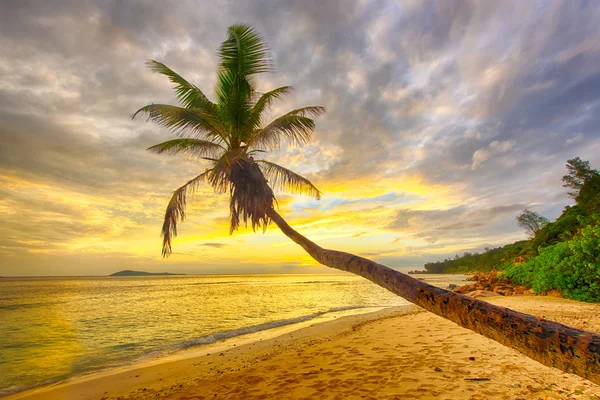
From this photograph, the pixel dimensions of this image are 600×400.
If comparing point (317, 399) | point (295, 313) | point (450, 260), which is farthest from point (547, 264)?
point (450, 260)

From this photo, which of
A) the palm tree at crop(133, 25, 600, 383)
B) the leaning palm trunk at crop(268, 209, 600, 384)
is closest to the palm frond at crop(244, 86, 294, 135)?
the palm tree at crop(133, 25, 600, 383)

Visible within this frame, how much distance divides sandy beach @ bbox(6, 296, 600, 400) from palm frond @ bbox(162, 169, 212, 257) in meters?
3.46

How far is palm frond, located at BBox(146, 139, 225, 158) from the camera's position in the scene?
927 cm

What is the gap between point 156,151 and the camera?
9.75 m

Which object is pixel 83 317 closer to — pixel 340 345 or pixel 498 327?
pixel 340 345

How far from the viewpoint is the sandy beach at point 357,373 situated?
451 centimetres

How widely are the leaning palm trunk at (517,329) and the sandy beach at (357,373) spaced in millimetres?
1911

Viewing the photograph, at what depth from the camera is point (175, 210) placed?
29.1 feet

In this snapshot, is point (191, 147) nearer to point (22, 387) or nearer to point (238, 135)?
point (238, 135)

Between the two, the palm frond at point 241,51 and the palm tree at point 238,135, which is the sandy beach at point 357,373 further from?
the palm frond at point 241,51

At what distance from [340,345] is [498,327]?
6399 mm

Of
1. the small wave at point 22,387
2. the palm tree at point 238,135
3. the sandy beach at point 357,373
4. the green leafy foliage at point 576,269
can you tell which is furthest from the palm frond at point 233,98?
the green leafy foliage at point 576,269

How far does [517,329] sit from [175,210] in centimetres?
863

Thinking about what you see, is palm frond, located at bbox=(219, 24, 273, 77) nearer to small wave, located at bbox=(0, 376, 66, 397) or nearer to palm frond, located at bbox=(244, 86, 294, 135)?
palm frond, located at bbox=(244, 86, 294, 135)
